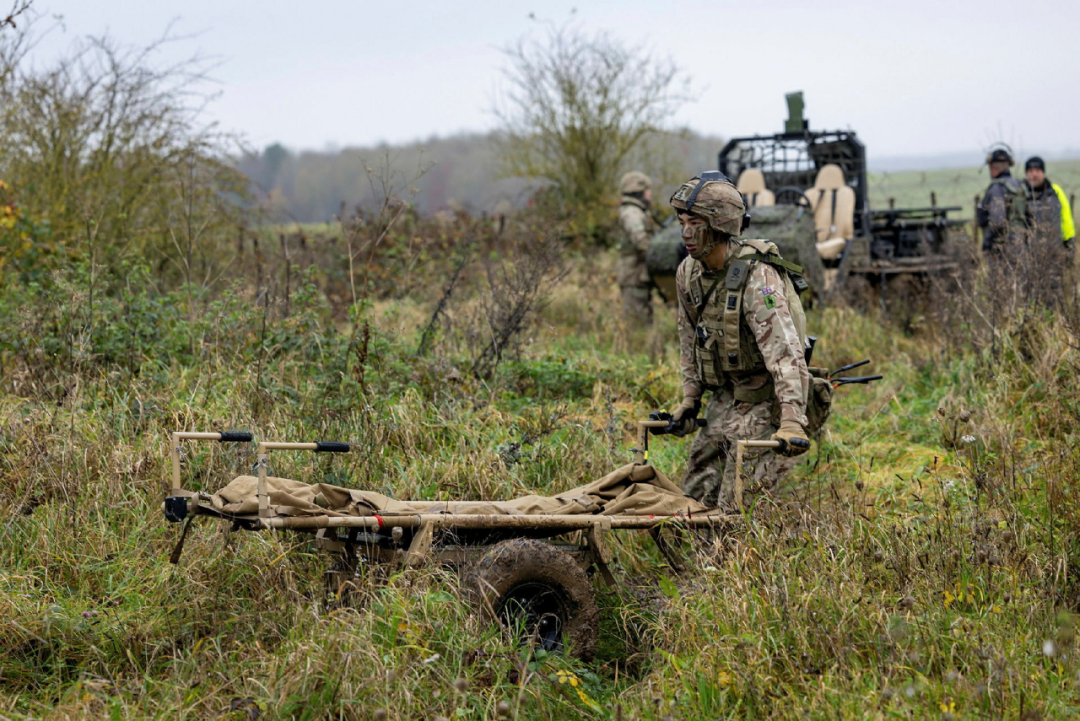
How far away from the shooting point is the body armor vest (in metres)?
4.55

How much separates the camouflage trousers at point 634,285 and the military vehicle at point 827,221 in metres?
0.97

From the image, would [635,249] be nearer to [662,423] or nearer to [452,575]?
[662,423]

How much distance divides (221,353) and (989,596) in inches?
185

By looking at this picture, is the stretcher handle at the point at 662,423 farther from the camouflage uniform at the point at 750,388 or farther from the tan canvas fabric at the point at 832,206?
the tan canvas fabric at the point at 832,206

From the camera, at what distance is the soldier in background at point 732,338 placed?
4445 millimetres

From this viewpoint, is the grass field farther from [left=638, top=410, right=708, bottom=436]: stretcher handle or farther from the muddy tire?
[left=638, top=410, right=708, bottom=436]: stretcher handle

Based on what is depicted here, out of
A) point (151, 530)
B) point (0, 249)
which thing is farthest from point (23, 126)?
point (151, 530)

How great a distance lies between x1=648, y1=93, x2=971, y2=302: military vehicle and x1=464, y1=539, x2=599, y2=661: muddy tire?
5.61 meters

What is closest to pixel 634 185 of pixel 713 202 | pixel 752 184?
pixel 752 184

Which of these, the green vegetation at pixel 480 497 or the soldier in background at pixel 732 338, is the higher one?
the soldier in background at pixel 732 338

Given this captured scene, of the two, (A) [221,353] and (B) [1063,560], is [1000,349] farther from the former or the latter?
(A) [221,353]

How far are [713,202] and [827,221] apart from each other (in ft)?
22.4

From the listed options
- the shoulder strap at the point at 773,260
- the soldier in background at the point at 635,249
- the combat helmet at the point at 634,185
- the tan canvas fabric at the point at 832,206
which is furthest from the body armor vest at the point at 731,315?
the tan canvas fabric at the point at 832,206

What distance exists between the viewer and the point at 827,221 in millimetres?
10906
